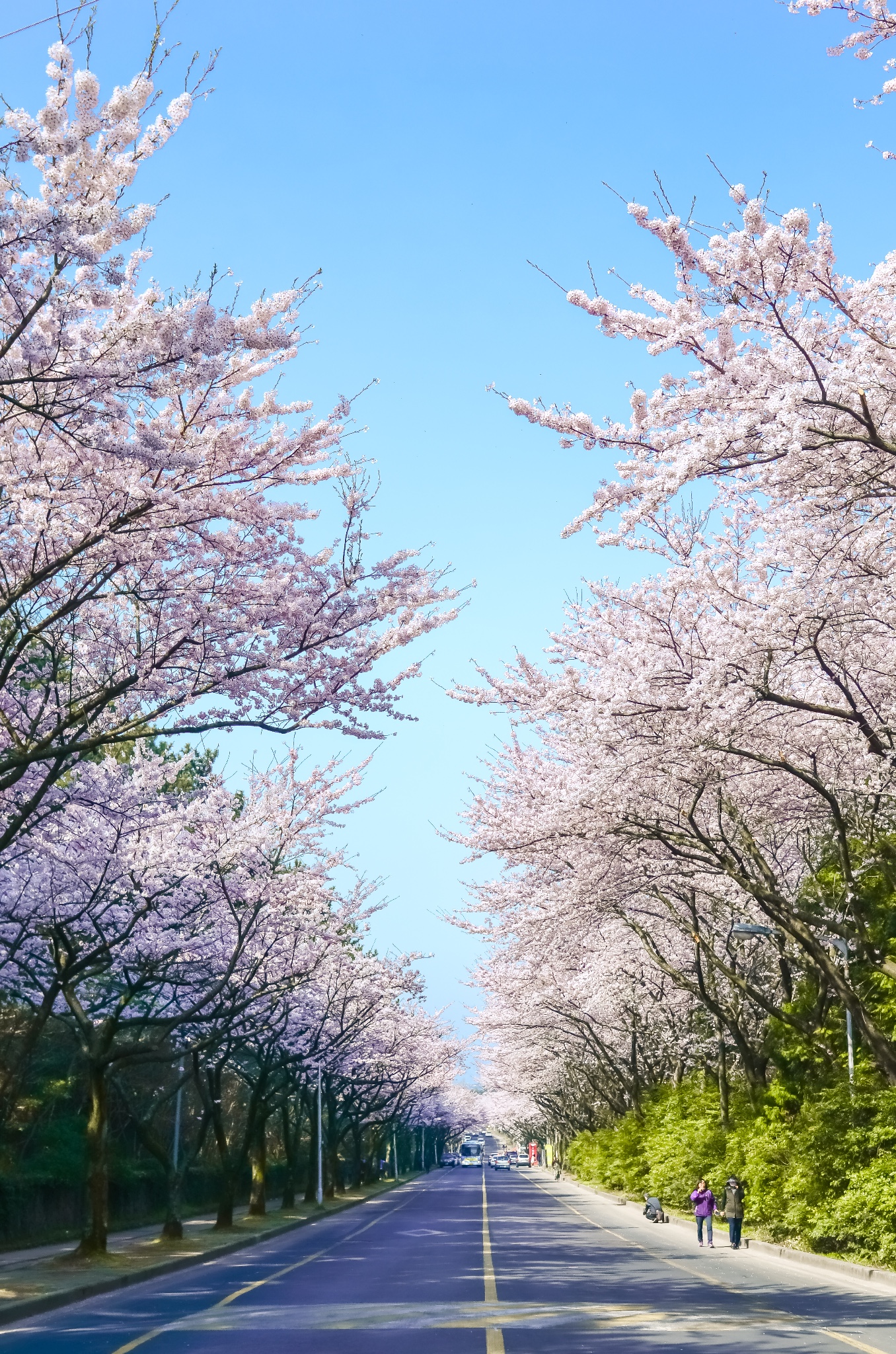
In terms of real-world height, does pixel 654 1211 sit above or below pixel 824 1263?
below

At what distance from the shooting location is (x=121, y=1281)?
59.9 feet

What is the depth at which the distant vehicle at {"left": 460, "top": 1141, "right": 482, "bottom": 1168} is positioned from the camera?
142 meters

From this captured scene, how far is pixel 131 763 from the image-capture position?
25.3 metres

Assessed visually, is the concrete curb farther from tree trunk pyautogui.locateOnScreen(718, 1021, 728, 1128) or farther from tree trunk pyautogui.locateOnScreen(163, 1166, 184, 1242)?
tree trunk pyautogui.locateOnScreen(163, 1166, 184, 1242)

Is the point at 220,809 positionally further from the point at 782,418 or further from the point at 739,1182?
the point at 782,418

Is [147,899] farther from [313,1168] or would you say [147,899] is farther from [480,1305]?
[313,1168]

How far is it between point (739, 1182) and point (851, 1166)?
5526mm

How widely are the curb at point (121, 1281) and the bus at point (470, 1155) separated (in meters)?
116

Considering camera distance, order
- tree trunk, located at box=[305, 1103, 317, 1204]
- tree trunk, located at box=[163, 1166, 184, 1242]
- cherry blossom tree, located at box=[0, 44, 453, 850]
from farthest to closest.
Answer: tree trunk, located at box=[305, 1103, 317, 1204]
tree trunk, located at box=[163, 1166, 184, 1242]
cherry blossom tree, located at box=[0, 44, 453, 850]

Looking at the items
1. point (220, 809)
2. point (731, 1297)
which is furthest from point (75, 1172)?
point (731, 1297)

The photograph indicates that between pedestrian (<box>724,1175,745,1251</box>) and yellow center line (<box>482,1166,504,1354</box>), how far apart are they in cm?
458

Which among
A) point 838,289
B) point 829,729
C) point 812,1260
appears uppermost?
point 838,289

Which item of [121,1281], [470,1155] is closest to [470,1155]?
[470,1155]

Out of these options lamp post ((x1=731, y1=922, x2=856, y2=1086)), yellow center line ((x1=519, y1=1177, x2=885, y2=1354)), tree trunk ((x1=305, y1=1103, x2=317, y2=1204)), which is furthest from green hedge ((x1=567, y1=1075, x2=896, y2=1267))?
tree trunk ((x1=305, y1=1103, x2=317, y2=1204))
